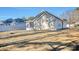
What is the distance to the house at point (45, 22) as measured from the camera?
9.04 ft

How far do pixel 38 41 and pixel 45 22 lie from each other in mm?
253

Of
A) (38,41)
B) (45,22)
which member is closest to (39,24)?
(45,22)

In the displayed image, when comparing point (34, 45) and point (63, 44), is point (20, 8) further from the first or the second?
point (63, 44)

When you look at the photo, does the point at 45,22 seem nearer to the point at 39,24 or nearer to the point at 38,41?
the point at 39,24

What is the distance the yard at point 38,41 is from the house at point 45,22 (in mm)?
72

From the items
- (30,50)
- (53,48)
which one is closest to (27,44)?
(30,50)

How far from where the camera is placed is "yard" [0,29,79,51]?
271cm

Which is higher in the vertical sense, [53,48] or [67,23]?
[67,23]

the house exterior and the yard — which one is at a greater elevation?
the house exterior

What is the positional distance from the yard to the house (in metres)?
0.07

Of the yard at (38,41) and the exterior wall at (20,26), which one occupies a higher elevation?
the exterior wall at (20,26)

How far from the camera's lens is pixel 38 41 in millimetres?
2736
